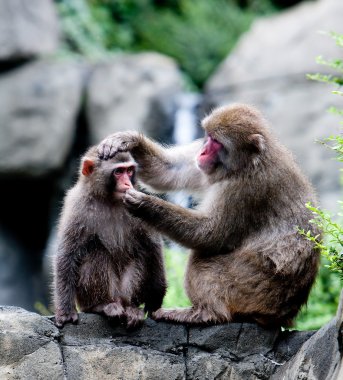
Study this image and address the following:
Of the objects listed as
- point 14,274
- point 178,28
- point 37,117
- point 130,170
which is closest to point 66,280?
point 130,170

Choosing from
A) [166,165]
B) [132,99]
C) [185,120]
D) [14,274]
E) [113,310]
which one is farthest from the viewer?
[14,274]

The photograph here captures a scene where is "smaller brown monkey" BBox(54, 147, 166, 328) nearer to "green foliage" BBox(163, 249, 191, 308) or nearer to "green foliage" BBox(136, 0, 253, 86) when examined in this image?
"green foliage" BBox(163, 249, 191, 308)

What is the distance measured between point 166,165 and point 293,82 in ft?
24.4

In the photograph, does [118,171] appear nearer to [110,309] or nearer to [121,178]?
[121,178]

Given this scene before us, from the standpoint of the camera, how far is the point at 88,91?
1385cm

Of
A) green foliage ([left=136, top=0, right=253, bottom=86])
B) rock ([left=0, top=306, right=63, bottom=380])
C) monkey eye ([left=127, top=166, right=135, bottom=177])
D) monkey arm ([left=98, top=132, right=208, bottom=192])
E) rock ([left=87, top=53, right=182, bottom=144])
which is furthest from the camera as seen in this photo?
green foliage ([left=136, top=0, right=253, bottom=86])

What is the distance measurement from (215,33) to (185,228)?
45.9 ft

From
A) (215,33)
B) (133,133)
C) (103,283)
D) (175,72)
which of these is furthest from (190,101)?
Answer: (103,283)

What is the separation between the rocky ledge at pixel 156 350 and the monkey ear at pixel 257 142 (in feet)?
4.31

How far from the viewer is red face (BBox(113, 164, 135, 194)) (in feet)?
18.9

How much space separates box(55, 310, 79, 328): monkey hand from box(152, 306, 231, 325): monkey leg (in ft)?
2.07

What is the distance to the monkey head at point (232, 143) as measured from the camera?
5773 mm

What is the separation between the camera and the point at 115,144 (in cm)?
589

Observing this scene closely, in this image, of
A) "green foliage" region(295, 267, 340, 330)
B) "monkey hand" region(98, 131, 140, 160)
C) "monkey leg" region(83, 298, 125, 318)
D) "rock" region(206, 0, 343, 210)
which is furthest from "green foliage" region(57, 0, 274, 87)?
"monkey leg" region(83, 298, 125, 318)
